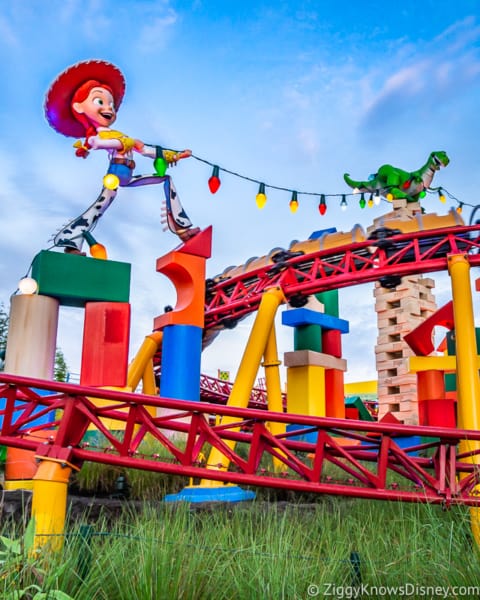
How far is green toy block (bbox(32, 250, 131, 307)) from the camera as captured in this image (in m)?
9.66

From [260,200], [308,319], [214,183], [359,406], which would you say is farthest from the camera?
[359,406]

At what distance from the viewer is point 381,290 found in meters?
17.7

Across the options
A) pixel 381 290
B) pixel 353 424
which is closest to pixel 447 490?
pixel 353 424

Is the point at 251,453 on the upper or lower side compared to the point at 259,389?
lower

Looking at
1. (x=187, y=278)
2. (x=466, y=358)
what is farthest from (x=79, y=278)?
(x=466, y=358)

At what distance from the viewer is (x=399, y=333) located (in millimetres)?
16984

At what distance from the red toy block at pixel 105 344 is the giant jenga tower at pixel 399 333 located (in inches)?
341

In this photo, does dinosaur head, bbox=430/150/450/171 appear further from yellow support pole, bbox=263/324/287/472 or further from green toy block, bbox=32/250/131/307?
green toy block, bbox=32/250/131/307

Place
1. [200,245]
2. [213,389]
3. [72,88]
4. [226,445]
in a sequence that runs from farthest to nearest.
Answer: [213,389] < [200,245] < [72,88] < [226,445]

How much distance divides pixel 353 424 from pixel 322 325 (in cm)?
989

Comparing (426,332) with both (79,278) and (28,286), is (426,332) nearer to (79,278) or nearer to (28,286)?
(79,278)

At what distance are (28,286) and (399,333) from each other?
1102cm

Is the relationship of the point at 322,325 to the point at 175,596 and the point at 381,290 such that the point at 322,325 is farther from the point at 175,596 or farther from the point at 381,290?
the point at 175,596

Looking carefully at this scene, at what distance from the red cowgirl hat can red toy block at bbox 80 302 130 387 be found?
4.54 meters
